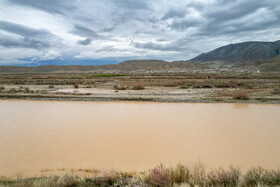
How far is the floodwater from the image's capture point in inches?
228

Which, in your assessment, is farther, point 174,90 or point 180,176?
point 174,90

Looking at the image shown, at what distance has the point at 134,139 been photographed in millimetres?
7625

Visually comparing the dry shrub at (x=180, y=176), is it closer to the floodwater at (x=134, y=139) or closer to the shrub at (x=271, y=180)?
the floodwater at (x=134, y=139)

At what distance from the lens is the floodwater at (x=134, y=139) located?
19.0ft

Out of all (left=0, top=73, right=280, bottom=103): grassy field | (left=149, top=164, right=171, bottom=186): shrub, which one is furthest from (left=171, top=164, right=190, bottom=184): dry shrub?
(left=0, top=73, right=280, bottom=103): grassy field

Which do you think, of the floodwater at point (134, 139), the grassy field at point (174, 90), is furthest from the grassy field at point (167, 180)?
the grassy field at point (174, 90)

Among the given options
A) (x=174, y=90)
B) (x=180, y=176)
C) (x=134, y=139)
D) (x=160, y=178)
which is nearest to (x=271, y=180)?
(x=180, y=176)

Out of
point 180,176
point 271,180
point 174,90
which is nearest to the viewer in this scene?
point 271,180

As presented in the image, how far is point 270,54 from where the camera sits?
619ft

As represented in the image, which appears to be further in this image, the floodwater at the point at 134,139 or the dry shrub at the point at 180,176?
the floodwater at the point at 134,139

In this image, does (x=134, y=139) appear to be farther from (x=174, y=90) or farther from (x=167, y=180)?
(x=174, y=90)

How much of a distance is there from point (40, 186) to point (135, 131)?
16.9ft

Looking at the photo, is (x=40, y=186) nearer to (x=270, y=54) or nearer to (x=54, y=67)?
(x=54, y=67)

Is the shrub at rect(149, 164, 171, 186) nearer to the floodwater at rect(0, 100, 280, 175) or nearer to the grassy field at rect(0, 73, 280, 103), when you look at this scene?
the floodwater at rect(0, 100, 280, 175)
